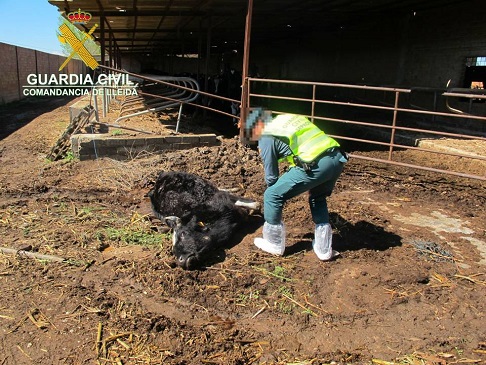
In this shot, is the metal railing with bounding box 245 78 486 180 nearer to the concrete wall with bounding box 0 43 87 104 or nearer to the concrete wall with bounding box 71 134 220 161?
the concrete wall with bounding box 71 134 220 161

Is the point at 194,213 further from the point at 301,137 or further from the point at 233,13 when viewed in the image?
the point at 233,13

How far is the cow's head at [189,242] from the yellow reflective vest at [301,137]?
3.63 feet

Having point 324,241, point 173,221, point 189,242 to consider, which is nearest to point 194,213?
point 173,221

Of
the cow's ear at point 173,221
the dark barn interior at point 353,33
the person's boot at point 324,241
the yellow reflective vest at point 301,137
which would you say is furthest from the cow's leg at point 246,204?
the dark barn interior at point 353,33

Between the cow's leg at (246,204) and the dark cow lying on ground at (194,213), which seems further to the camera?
the cow's leg at (246,204)

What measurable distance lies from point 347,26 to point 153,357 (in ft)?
55.8

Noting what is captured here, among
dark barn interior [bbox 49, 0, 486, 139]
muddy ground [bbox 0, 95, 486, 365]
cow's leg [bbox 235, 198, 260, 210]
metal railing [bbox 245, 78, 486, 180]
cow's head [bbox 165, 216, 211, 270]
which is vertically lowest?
muddy ground [bbox 0, 95, 486, 365]

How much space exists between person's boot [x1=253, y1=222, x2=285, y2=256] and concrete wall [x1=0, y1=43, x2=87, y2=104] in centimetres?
1855

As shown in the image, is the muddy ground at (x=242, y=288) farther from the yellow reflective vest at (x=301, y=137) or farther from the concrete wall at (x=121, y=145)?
the concrete wall at (x=121, y=145)

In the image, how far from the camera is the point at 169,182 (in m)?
4.74

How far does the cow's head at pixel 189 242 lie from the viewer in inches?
151

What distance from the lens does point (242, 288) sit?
11.8 ft

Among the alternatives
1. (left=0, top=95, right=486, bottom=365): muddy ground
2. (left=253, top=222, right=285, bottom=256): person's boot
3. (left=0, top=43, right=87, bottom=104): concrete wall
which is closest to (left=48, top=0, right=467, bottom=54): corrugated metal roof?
(left=0, top=43, right=87, bottom=104): concrete wall

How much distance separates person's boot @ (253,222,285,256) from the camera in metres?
4.04
